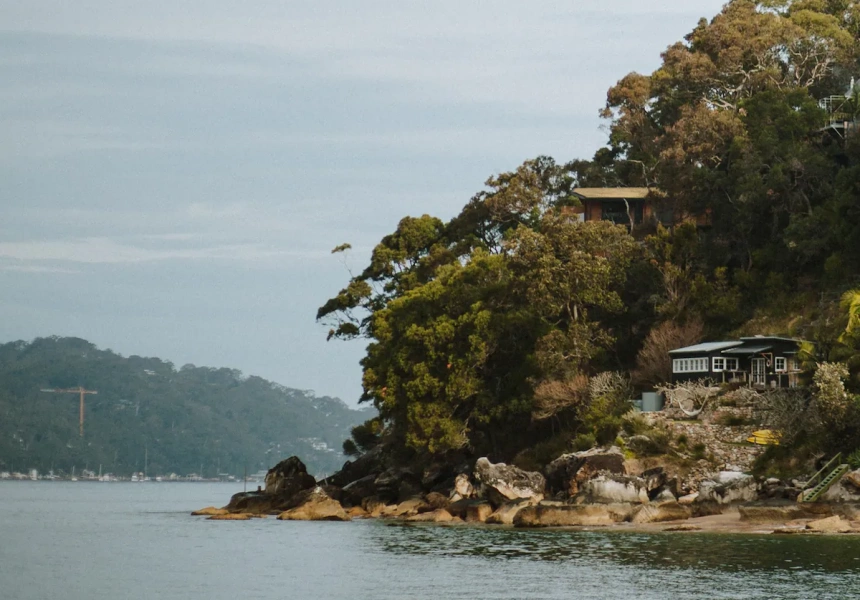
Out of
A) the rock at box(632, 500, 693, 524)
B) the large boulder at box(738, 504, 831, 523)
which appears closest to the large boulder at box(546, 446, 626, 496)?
the rock at box(632, 500, 693, 524)

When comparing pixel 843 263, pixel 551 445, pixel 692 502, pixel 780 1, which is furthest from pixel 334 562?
pixel 780 1

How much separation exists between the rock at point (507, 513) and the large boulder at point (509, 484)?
743 millimetres

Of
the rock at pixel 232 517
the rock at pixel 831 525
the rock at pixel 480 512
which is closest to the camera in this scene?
the rock at pixel 831 525

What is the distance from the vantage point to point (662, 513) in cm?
5228

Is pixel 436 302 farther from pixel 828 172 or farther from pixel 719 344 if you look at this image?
pixel 828 172

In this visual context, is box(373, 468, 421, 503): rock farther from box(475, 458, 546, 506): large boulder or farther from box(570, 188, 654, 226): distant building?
box(570, 188, 654, 226): distant building

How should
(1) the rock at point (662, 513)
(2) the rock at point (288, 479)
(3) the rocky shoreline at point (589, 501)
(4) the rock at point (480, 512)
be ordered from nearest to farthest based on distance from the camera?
(3) the rocky shoreline at point (589, 501), (1) the rock at point (662, 513), (4) the rock at point (480, 512), (2) the rock at point (288, 479)

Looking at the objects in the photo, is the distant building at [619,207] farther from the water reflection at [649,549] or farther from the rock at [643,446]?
the water reflection at [649,549]

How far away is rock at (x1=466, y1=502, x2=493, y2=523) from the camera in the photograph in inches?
2340

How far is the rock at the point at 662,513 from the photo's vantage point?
52.2m

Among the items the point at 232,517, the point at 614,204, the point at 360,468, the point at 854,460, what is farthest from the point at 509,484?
the point at 614,204

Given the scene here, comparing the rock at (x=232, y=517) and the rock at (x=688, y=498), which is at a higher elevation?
the rock at (x=688, y=498)

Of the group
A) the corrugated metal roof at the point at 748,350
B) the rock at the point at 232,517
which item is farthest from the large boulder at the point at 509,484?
the rock at the point at 232,517

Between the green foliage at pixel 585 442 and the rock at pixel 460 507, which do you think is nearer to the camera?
the green foliage at pixel 585 442
